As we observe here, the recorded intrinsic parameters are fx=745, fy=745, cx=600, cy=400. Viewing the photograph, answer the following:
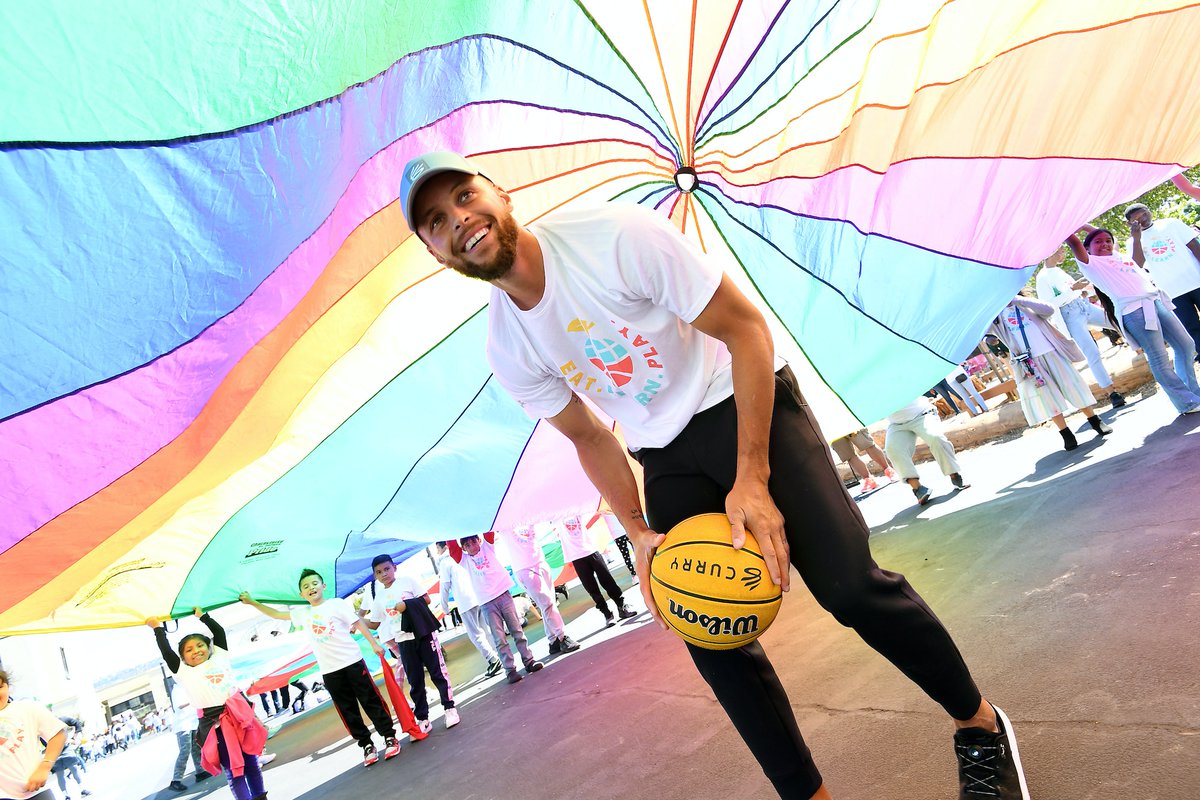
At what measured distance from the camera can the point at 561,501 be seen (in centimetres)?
483

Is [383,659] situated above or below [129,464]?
below

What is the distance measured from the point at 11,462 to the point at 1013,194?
4.31 metres

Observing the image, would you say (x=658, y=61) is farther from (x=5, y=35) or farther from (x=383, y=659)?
(x=383, y=659)

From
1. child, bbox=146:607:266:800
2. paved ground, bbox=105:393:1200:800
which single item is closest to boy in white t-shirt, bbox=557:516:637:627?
paved ground, bbox=105:393:1200:800

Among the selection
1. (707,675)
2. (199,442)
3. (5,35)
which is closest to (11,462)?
(199,442)

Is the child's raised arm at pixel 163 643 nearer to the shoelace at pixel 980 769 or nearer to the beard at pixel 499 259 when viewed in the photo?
the beard at pixel 499 259

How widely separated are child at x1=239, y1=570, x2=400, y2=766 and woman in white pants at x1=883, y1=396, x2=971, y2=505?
499cm

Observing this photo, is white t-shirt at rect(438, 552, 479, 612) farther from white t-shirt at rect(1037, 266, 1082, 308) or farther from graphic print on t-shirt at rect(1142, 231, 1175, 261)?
graphic print on t-shirt at rect(1142, 231, 1175, 261)

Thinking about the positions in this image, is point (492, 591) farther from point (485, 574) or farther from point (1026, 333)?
point (1026, 333)

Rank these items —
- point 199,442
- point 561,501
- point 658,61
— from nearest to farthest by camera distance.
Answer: point 199,442 → point 658,61 → point 561,501

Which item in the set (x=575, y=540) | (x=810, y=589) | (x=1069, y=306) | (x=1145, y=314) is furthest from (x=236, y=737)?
(x=1069, y=306)

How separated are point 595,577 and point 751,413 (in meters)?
6.69

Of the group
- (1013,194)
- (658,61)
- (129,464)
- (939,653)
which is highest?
(658,61)

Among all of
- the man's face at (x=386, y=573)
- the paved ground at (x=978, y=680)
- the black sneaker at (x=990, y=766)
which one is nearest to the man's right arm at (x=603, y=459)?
the black sneaker at (x=990, y=766)
